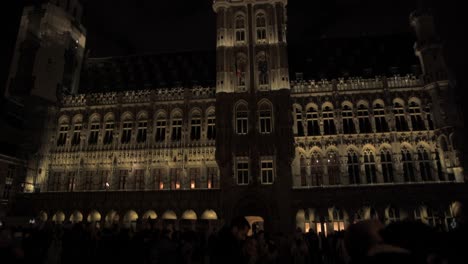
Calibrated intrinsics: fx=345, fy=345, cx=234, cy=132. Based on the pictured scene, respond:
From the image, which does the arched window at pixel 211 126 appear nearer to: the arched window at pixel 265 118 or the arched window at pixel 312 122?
the arched window at pixel 265 118

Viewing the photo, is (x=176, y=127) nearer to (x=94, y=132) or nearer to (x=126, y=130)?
(x=126, y=130)

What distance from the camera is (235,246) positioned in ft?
21.8

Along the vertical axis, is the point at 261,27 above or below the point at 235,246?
above

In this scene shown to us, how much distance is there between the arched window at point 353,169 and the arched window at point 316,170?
2.81m

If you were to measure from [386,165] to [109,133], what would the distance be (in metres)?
29.8

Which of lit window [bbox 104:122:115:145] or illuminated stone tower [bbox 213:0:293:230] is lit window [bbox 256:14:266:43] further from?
lit window [bbox 104:122:115:145]

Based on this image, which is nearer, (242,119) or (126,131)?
(242,119)

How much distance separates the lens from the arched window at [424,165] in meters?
32.9

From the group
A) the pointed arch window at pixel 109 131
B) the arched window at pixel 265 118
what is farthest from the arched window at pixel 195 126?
the pointed arch window at pixel 109 131

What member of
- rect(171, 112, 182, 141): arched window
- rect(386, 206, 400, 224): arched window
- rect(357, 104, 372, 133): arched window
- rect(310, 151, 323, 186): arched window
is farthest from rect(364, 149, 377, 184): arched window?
rect(171, 112, 182, 141): arched window

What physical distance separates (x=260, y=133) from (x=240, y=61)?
8.51 meters

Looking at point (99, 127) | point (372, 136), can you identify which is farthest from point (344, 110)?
point (99, 127)

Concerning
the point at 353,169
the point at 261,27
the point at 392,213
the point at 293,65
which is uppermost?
the point at 261,27

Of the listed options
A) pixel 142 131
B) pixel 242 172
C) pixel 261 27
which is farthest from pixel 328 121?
pixel 142 131
